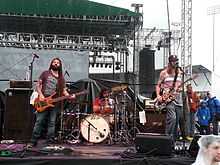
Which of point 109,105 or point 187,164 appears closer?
point 187,164

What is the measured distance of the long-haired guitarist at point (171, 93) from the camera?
658 cm

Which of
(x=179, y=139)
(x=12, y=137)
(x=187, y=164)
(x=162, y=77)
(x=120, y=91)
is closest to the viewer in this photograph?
(x=187, y=164)

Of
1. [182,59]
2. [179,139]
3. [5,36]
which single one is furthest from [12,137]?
[5,36]

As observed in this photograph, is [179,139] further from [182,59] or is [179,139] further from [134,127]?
[182,59]

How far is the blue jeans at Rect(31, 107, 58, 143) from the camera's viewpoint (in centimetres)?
659

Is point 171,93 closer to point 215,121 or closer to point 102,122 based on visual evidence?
point 102,122

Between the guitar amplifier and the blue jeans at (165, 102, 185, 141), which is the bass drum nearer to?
the guitar amplifier

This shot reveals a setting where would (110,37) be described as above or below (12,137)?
above

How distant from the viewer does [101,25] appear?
19.2 meters

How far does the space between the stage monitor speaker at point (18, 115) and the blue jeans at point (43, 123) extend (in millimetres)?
1205

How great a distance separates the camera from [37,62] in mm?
14172

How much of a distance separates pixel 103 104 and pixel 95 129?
3.70 feet

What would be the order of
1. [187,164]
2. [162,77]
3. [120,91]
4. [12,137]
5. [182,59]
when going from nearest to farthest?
[187,164]
[162,77]
[12,137]
[120,91]
[182,59]

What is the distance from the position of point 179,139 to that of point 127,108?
165 cm
